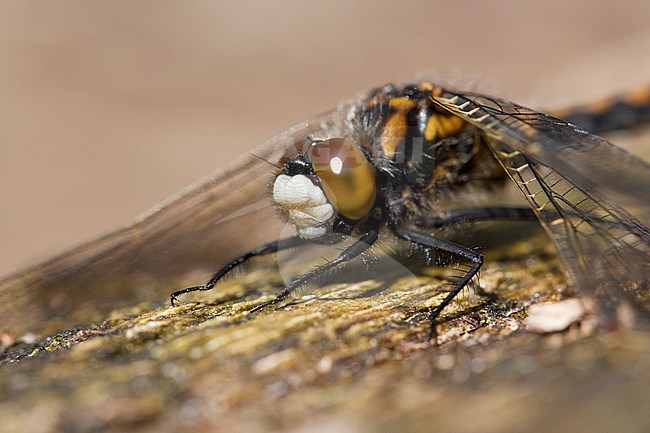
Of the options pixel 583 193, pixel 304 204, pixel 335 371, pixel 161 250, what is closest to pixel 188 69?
pixel 161 250

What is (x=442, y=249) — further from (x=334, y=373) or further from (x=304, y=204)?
(x=334, y=373)

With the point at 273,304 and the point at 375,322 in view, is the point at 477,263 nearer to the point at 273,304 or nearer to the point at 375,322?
the point at 375,322

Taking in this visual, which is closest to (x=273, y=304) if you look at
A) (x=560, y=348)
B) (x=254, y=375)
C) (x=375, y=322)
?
(x=375, y=322)

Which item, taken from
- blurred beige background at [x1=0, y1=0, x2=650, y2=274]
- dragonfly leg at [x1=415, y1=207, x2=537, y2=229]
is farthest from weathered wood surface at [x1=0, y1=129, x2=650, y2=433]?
blurred beige background at [x1=0, y1=0, x2=650, y2=274]

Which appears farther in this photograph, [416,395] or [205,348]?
[205,348]

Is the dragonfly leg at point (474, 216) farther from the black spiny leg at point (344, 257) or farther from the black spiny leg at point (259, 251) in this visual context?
the black spiny leg at point (259, 251)

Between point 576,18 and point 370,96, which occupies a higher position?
point 576,18
